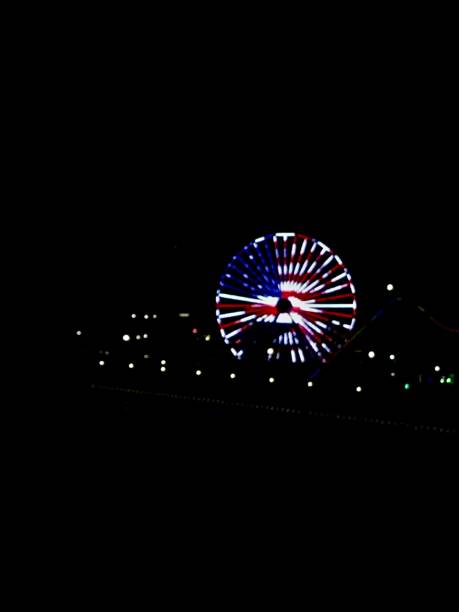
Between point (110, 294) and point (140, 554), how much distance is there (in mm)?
5782

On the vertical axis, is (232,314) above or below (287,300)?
below

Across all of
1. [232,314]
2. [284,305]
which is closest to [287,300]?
[284,305]

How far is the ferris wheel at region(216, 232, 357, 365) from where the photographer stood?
6844 mm

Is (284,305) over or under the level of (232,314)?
over

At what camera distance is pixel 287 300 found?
7148 millimetres

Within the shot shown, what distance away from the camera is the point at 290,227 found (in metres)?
6.93

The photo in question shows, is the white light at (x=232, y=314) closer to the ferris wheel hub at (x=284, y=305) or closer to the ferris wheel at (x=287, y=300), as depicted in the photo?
the ferris wheel at (x=287, y=300)

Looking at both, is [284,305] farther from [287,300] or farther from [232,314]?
[232,314]

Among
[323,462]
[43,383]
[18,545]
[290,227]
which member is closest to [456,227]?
[290,227]

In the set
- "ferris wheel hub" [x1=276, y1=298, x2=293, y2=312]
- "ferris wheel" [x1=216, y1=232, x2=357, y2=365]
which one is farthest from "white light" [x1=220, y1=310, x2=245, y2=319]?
"ferris wheel hub" [x1=276, y1=298, x2=293, y2=312]

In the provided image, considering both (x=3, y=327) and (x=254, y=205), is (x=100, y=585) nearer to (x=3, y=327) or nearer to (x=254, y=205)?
(x=3, y=327)

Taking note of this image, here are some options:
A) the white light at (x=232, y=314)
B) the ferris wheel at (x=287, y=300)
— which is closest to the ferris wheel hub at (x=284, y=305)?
the ferris wheel at (x=287, y=300)

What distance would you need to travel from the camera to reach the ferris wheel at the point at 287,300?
269 inches

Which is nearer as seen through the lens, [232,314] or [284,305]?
[284,305]
